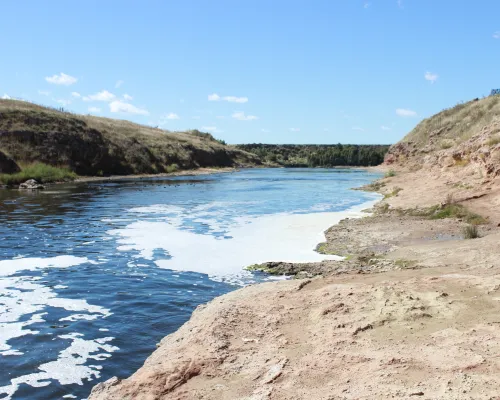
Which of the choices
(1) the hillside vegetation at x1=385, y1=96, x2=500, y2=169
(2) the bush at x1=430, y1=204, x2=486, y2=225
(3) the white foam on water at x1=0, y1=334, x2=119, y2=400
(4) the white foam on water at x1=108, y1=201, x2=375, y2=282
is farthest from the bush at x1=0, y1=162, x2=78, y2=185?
(3) the white foam on water at x1=0, y1=334, x2=119, y2=400

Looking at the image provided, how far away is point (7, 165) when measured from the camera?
47000mm

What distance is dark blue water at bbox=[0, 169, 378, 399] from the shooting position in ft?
24.3

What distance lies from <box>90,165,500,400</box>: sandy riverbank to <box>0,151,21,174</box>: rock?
42.8 m

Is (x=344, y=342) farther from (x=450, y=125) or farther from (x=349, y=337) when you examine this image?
(x=450, y=125)

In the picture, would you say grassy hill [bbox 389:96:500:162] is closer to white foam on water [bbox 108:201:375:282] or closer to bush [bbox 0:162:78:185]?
white foam on water [bbox 108:201:375:282]

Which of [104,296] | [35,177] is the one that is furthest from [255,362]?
[35,177]

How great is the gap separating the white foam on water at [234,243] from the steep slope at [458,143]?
6.35 meters

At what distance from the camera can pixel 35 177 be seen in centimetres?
4550

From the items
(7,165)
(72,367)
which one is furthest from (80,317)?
(7,165)

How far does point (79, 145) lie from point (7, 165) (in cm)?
1534

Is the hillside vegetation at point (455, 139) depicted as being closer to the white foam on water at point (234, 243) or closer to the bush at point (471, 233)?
the white foam on water at point (234, 243)

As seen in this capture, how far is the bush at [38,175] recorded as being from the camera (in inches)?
1684

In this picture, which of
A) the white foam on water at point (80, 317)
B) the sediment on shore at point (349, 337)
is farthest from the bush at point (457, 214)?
the white foam on water at point (80, 317)

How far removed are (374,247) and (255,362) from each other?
9.40 metres
